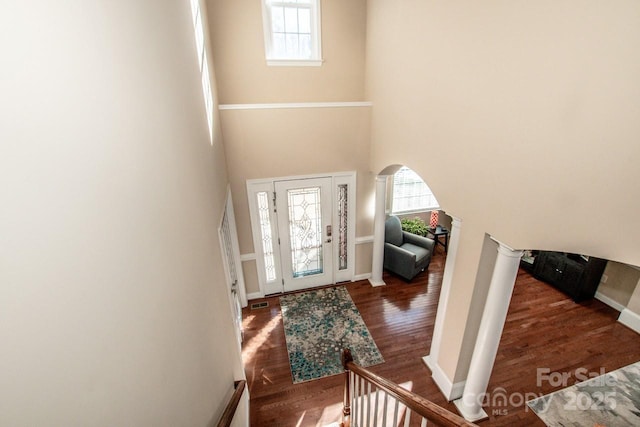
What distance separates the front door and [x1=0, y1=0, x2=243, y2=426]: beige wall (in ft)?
9.37

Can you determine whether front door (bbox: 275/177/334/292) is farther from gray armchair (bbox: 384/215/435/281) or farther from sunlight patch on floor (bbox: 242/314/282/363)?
gray armchair (bbox: 384/215/435/281)

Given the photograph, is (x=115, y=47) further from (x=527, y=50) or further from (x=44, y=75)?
(x=527, y=50)

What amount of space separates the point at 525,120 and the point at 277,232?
3.55m

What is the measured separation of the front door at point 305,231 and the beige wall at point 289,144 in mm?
306

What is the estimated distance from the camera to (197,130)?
2.24 m

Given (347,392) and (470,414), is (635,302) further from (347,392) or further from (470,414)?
(347,392)

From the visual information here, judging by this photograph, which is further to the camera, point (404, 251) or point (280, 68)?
point (404, 251)

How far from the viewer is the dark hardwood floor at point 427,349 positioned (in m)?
3.14

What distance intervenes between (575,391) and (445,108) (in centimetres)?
366

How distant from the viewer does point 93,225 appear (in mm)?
788

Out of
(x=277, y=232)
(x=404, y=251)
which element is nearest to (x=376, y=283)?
(x=404, y=251)

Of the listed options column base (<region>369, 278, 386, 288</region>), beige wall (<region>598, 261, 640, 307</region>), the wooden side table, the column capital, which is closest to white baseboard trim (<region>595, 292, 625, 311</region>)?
beige wall (<region>598, 261, 640, 307</region>)

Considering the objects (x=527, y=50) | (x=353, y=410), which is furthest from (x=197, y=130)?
(x=353, y=410)

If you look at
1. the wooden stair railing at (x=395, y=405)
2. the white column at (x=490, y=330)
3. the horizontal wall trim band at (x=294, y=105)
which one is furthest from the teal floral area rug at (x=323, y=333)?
the horizontal wall trim band at (x=294, y=105)
